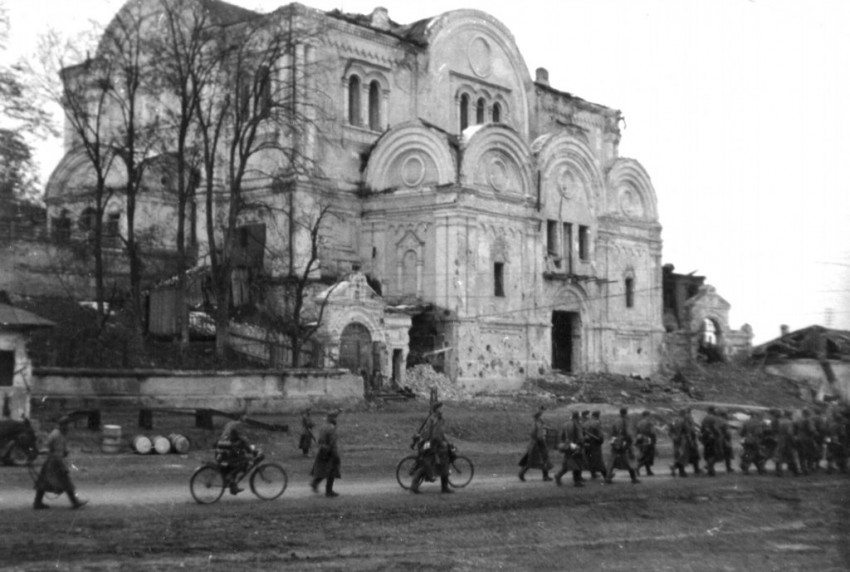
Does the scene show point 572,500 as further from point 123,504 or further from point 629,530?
point 123,504

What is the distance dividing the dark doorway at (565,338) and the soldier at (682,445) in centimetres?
2288

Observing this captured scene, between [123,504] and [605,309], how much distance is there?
35.7 m

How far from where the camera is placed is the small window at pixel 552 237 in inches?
1928

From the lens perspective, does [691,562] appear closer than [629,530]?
Yes

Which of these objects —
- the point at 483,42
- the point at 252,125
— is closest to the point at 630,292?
the point at 483,42

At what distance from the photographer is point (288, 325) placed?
38.3m

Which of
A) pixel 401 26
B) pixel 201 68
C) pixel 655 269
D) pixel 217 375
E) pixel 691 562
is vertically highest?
pixel 401 26

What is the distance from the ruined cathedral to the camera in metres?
43.2

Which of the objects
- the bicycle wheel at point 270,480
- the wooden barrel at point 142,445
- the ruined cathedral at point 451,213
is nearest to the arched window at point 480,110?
the ruined cathedral at point 451,213

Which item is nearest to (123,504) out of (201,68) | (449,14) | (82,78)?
(201,68)

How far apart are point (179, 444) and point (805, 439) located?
1429cm

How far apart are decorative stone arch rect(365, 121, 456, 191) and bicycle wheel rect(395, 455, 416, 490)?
72.2 ft

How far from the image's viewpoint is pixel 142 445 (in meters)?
25.4

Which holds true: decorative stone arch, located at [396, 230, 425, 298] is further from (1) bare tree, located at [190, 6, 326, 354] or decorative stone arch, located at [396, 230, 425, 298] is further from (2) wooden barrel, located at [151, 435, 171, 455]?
(2) wooden barrel, located at [151, 435, 171, 455]
